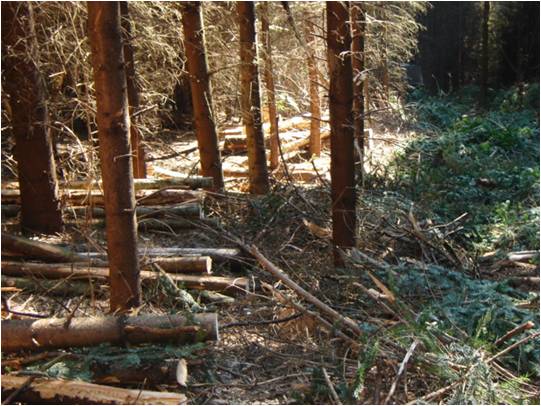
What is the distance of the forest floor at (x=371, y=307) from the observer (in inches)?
187

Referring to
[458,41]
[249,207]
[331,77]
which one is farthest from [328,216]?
[458,41]

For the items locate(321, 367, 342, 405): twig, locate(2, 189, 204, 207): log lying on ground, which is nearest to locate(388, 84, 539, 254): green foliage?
locate(2, 189, 204, 207): log lying on ground

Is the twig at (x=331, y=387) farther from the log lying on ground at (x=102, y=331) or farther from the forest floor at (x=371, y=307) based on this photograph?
the log lying on ground at (x=102, y=331)

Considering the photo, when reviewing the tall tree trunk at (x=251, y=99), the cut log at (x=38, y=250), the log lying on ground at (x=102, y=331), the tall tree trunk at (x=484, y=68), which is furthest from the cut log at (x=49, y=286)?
the tall tree trunk at (x=484, y=68)

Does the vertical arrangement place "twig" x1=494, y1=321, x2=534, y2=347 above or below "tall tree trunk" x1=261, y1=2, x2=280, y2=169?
below

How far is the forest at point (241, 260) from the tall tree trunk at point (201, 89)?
3 cm

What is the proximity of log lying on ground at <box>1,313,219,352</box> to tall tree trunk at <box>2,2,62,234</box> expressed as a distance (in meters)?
3.55

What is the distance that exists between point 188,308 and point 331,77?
2.69 m

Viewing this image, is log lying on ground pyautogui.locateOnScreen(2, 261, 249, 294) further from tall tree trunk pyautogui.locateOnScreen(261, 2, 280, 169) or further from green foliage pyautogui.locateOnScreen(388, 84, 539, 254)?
tall tree trunk pyautogui.locateOnScreen(261, 2, 280, 169)

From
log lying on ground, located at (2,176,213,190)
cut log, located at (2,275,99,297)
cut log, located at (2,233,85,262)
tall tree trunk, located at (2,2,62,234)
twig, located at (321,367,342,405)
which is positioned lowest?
twig, located at (321,367,342,405)

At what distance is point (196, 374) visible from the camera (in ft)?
16.6

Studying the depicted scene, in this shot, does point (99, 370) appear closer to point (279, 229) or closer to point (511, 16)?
point (279, 229)

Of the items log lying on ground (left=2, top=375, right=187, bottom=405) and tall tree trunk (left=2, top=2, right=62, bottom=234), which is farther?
tall tree trunk (left=2, top=2, right=62, bottom=234)

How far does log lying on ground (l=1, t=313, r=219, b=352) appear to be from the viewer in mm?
4887
